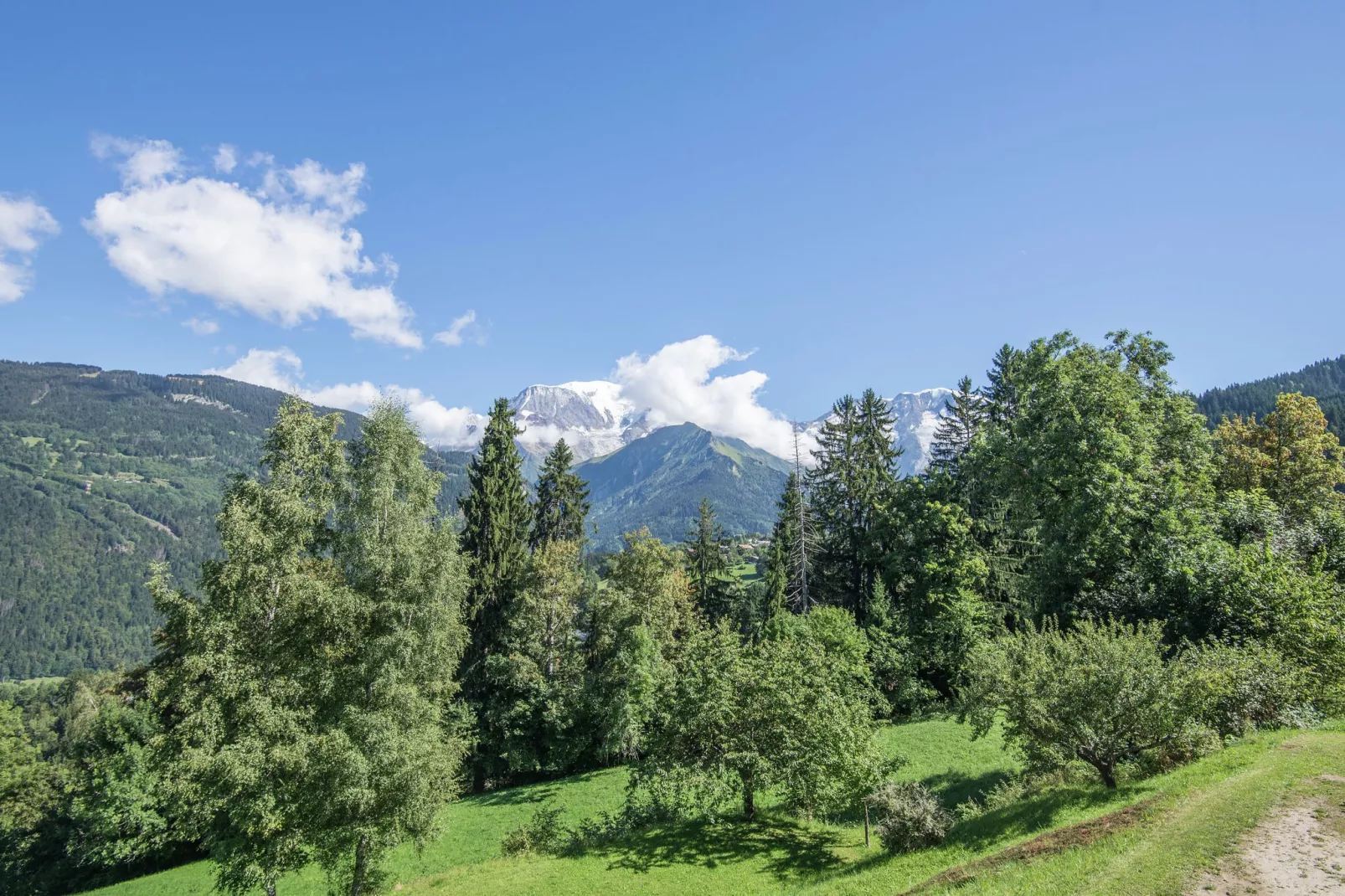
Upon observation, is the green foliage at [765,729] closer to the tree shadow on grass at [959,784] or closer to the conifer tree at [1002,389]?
the tree shadow on grass at [959,784]

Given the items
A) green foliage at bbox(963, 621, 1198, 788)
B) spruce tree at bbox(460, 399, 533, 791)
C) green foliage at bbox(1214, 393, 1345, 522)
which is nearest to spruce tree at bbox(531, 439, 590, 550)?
spruce tree at bbox(460, 399, 533, 791)

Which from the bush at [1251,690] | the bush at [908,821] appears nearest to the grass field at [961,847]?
the bush at [908,821]

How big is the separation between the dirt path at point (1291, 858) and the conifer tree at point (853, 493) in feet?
124

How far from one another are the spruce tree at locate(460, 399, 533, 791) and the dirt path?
38740 millimetres

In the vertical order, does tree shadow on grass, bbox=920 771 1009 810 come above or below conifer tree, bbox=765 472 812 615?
below

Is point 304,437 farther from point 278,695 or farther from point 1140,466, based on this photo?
point 1140,466

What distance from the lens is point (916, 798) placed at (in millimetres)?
21250

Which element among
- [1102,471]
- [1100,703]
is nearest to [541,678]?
[1100,703]

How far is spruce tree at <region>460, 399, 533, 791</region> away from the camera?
4366cm

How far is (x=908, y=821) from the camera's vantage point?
20328 millimetres

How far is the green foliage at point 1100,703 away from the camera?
18.2 metres

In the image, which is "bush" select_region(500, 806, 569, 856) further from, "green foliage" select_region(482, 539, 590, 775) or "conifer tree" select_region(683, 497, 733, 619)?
"conifer tree" select_region(683, 497, 733, 619)

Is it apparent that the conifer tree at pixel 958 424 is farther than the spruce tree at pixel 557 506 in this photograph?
Yes

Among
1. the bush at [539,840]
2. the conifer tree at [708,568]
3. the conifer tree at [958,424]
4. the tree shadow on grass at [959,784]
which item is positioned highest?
the conifer tree at [958,424]
